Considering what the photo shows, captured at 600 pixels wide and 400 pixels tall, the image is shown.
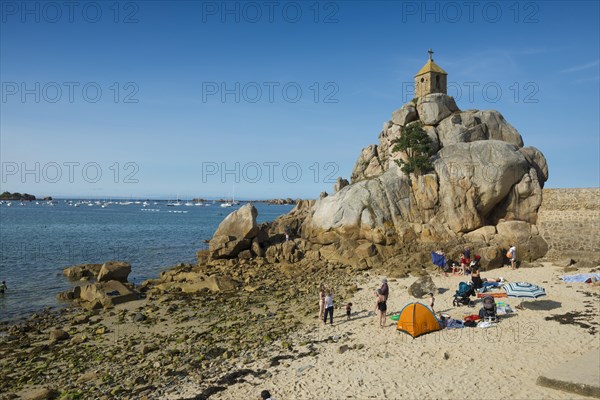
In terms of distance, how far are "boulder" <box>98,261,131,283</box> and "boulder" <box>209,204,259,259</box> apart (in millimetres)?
7524

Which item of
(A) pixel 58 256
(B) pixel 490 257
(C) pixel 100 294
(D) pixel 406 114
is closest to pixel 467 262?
(B) pixel 490 257

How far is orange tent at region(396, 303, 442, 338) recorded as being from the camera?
1562 cm

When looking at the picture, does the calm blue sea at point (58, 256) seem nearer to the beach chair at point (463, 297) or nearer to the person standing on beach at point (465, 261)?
the beach chair at point (463, 297)

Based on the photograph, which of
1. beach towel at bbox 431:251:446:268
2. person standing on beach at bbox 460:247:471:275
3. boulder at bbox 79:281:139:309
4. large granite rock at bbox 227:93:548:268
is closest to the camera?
boulder at bbox 79:281:139:309

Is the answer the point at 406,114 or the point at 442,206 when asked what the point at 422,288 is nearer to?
the point at 442,206

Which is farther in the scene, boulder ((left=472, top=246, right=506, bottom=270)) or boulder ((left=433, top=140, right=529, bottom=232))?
boulder ((left=433, top=140, right=529, bottom=232))

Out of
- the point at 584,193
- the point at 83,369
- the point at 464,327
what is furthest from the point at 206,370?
the point at 584,193

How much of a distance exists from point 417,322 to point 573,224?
20.3 m

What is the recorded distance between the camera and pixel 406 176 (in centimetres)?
3566

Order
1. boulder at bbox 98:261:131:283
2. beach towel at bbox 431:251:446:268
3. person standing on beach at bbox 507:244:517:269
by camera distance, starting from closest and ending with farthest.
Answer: person standing on beach at bbox 507:244:517:269 → beach towel at bbox 431:251:446:268 → boulder at bbox 98:261:131:283

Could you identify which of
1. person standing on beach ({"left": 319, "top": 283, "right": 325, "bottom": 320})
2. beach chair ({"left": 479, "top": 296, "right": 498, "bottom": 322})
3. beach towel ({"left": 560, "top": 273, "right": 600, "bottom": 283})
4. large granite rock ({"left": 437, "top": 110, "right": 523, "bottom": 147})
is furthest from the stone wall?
person standing on beach ({"left": 319, "top": 283, "right": 325, "bottom": 320})

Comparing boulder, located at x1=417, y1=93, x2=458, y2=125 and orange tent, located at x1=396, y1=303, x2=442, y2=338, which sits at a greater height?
boulder, located at x1=417, y1=93, x2=458, y2=125

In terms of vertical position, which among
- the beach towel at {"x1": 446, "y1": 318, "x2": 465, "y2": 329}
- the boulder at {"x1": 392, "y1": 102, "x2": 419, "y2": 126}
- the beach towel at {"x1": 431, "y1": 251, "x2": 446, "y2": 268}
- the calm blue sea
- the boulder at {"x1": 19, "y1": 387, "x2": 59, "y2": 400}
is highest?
the boulder at {"x1": 392, "y1": 102, "x2": 419, "y2": 126}

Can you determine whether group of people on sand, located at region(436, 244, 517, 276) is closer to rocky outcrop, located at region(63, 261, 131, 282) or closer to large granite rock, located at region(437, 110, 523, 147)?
large granite rock, located at region(437, 110, 523, 147)
